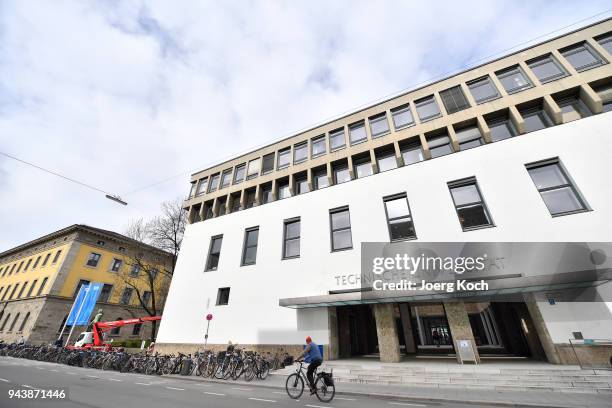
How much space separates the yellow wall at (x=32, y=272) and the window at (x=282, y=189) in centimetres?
3417

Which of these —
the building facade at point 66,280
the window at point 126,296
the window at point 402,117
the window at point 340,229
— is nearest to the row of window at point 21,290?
the building facade at point 66,280

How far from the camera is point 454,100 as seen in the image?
15859 mm

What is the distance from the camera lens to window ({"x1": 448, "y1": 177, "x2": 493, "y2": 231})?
1247 centimetres

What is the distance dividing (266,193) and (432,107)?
13248 mm

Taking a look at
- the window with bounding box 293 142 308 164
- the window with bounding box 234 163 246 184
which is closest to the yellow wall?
the window with bounding box 234 163 246 184

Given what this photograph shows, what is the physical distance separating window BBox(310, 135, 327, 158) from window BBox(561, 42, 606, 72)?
14.5 metres

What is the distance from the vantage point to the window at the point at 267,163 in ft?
68.3

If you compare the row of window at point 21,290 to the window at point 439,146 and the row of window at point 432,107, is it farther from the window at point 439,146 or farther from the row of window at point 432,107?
the window at point 439,146

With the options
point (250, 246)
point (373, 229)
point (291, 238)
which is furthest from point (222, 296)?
point (373, 229)

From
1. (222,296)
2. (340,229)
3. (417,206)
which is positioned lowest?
(222,296)

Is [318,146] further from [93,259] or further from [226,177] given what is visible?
[93,259]

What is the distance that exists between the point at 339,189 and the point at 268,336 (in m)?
9.72

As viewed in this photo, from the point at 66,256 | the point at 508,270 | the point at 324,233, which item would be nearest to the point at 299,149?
the point at 324,233

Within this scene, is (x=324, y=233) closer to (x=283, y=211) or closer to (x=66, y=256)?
(x=283, y=211)
